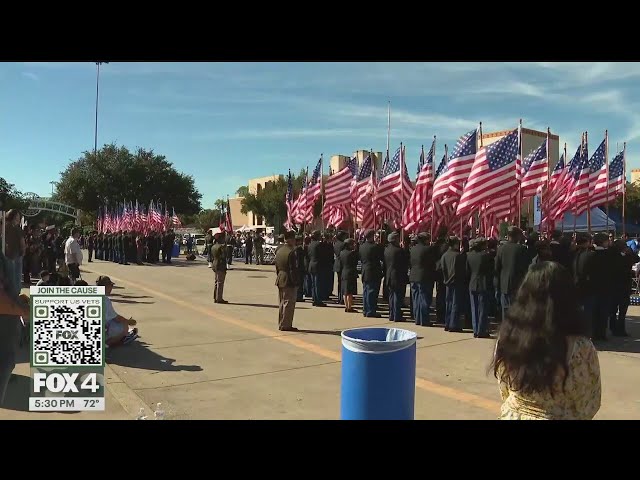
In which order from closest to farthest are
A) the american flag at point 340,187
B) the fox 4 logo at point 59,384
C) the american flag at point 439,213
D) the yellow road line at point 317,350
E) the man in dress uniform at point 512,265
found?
the fox 4 logo at point 59,384
the yellow road line at point 317,350
the man in dress uniform at point 512,265
the american flag at point 439,213
the american flag at point 340,187

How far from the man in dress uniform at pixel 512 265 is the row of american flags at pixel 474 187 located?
2.29m

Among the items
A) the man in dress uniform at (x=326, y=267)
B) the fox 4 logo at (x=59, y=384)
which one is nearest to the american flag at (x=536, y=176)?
the man in dress uniform at (x=326, y=267)

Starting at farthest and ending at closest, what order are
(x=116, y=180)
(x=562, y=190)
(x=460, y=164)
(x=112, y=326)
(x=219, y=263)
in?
(x=116, y=180) → (x=562, y=190) → (x=219, y=263) → (x=460, y=164) → (x=112, y=326)

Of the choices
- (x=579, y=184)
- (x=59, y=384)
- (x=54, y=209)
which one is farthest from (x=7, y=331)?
(x=54, y=209)

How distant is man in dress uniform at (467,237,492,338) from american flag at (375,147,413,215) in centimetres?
517

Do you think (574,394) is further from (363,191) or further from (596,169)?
(363,191)

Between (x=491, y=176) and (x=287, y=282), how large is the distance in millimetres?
5014

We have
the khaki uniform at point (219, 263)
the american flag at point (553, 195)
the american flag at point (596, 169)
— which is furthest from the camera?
the american flag at point (553, 195)

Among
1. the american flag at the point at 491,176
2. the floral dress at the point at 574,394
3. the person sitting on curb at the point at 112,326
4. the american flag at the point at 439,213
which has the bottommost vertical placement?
the person sitting on curb at the point at 112,326

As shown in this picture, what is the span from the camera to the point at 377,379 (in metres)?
4.43

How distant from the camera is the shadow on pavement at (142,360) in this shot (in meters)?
7.30

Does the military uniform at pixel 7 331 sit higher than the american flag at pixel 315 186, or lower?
lower
